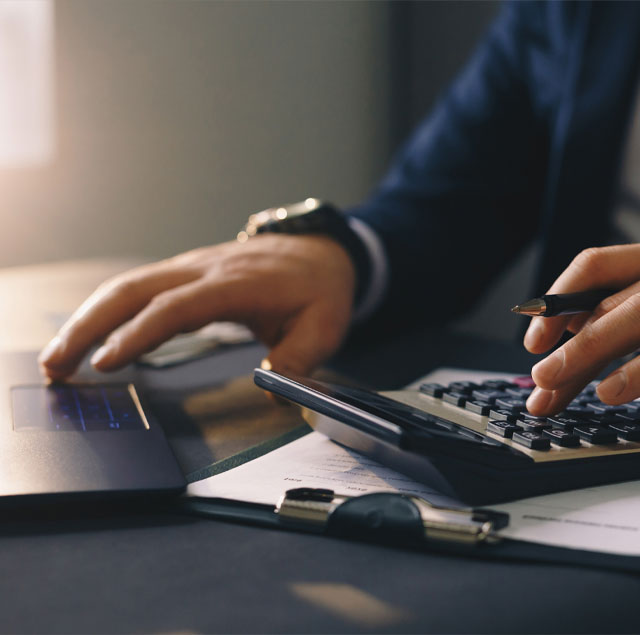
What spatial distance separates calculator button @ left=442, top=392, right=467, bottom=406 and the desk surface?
14cm

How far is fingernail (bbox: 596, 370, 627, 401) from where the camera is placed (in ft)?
1.30

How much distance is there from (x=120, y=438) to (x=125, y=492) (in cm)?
8

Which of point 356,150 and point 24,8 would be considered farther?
point 356,150

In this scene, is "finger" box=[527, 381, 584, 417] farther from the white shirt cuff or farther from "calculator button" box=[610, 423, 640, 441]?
the white shirt cuff

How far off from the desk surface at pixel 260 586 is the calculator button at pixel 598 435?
0.10 meters

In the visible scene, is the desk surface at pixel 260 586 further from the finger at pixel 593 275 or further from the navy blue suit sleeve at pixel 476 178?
the navy blue suit sleeve at pixel 476 178

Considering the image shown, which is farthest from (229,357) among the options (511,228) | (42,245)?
(42,245)

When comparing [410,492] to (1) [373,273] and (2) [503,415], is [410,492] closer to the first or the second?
(2) [503,415]

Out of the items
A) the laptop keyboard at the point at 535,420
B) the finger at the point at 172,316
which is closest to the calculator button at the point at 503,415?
the laptop keyboard at the point at 535,420

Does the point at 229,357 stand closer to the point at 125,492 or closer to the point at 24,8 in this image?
the point at 125,492

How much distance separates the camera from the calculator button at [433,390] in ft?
1.51

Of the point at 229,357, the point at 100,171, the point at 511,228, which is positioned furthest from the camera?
the point at 100,171

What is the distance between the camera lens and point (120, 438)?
0.42 metres

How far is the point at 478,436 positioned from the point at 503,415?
50mm
